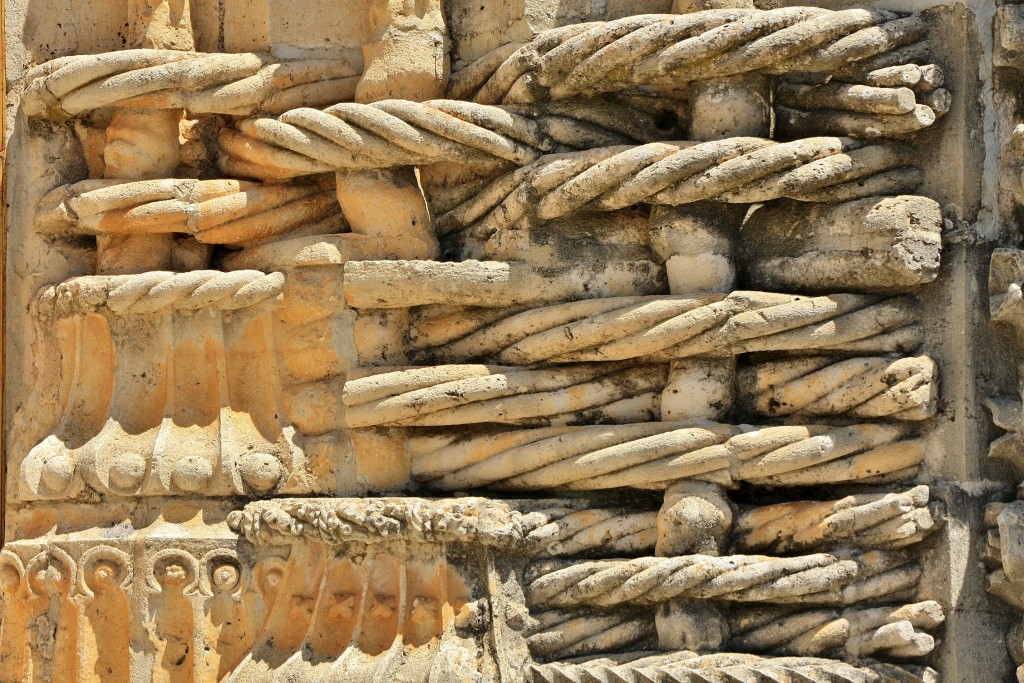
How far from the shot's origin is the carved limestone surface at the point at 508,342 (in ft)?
14.3

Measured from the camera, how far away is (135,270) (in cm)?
476

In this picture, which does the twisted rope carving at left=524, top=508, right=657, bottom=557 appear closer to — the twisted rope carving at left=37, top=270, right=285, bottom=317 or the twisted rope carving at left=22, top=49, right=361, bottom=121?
the twisted rope carving at left=37, top=270, right=285, bottom=317

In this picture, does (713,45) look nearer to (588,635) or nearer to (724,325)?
(724,325)

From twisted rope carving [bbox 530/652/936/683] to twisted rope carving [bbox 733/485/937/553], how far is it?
33 centimetres

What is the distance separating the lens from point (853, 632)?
4309mm

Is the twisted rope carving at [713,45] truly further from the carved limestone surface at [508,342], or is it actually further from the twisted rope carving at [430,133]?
the twisted rope carving at [430,133]

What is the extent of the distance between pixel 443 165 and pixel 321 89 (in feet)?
1.48

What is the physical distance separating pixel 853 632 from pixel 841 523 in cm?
30

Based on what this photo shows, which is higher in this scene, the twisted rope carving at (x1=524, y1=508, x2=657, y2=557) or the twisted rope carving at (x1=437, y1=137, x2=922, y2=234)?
the twisted rope carving at (x1=437, y1=137, x2=922, y2=234)

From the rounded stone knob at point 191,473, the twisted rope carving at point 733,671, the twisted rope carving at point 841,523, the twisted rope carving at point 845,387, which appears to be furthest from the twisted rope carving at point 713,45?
the twisted rope carving at point 733,671

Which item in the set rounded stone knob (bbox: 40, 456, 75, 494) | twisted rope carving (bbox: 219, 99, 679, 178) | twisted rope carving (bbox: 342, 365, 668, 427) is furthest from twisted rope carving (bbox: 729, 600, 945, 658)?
rounded stone knob (bbox: 40, 456, 75, 494)

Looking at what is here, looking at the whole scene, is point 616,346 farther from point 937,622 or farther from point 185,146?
point 185,146

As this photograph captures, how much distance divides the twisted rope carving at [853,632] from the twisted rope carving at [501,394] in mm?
705

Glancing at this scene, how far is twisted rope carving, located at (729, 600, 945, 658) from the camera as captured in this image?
14.0ft
